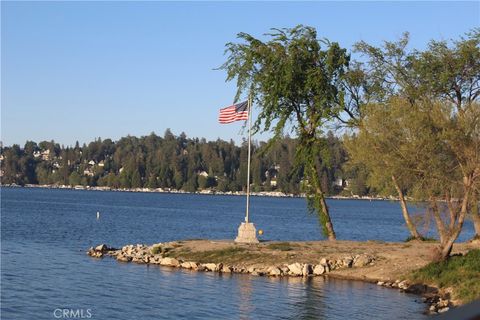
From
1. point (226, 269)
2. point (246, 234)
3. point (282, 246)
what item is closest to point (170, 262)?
point (226, 269)

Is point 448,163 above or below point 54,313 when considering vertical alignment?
above

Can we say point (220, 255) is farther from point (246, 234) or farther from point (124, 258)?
point (124, 258)

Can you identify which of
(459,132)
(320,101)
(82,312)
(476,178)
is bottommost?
(82,312)

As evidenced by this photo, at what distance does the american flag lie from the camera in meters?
42.9

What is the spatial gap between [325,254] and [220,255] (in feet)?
19.5

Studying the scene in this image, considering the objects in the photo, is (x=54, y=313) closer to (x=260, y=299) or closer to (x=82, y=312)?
(x=82, y=312)

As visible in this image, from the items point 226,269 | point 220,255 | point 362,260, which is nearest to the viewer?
point 226,269

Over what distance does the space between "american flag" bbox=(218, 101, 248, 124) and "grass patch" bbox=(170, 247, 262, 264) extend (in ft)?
27.4

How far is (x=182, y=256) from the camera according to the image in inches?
1566

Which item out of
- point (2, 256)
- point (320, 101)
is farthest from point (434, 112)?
point (2, 256)

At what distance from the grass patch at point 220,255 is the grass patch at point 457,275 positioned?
374 inches

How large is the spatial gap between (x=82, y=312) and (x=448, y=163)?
1997 centimetres

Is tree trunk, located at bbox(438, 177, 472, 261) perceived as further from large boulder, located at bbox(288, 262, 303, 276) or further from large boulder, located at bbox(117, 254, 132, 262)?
large boulder, located at bbox(117, 254, 132, 262)

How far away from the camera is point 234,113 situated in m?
43.2
